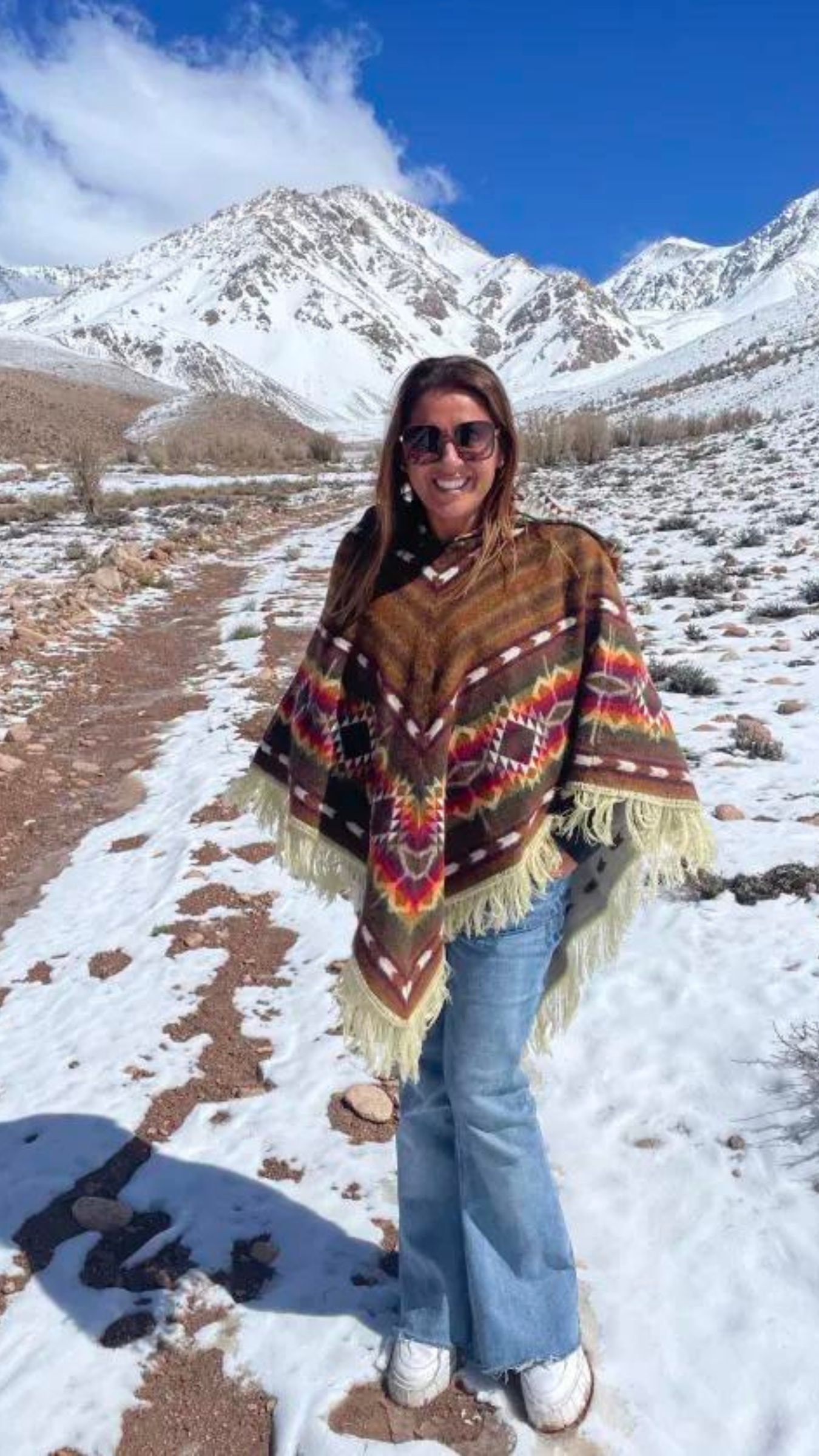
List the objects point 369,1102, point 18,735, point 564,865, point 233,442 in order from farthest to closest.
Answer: point 233,442 → point 18,735 → point 369,1102 → point 564,865

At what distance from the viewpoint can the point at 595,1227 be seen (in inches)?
110

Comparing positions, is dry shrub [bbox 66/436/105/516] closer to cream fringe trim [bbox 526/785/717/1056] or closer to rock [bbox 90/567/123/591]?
rock [bbox 90/567/123/591]

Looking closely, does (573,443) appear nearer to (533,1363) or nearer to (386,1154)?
(386,1154)

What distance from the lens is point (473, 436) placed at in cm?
193

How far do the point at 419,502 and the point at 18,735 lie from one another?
6110 millimetres

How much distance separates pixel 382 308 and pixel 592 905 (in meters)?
188

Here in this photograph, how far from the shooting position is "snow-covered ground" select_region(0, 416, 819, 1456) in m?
2.37

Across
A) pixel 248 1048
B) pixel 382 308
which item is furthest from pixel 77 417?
pixel 382 308

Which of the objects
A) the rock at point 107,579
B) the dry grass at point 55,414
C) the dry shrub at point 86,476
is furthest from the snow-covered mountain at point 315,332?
the rock at point 107,579

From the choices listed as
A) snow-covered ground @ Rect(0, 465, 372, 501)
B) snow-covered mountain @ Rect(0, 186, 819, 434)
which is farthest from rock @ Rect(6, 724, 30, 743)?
snow-covered mountain @ Rect(0, 186, 819, 434)

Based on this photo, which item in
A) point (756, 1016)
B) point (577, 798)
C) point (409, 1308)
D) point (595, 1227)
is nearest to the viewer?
point (577, 798)

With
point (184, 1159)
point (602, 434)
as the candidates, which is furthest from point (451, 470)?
point (602, 434)

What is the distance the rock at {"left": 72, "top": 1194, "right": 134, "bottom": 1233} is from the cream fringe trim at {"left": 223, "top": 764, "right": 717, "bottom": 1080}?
1.33 metres

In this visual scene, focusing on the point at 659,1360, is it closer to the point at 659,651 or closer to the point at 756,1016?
Answer: the point at 756,1016
